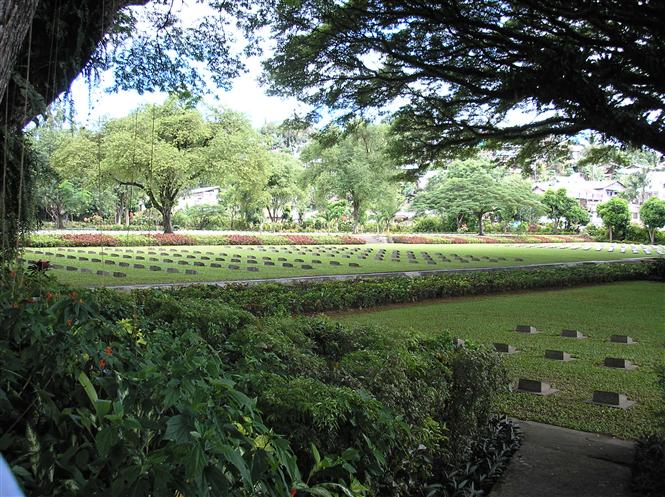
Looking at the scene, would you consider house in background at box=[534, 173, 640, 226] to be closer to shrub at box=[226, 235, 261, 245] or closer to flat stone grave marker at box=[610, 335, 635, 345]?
shrub at box=[226, 235, 261, 245]

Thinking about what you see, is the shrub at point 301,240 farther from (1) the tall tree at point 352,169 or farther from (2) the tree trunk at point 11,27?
(2) the tree trunk at point 11,27

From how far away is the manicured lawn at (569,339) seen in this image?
4586 millimetres

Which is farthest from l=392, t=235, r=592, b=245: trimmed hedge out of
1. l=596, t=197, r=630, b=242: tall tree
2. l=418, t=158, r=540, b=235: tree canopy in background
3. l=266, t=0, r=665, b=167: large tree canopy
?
l=266, t=0, r=665, b=167: large tree canopy

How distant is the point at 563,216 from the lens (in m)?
52.8

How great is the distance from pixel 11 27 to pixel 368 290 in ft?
29.8

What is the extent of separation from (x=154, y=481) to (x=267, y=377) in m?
1.24

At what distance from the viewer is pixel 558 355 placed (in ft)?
21.9

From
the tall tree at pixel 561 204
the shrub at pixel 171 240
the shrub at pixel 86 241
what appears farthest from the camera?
the tall tree at pixel 561 204

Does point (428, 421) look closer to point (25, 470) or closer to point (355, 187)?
point (25, 470)

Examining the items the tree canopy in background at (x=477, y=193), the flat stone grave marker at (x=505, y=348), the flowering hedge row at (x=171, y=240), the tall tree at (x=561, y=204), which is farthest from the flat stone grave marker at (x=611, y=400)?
the tall tree at (x=561, y=204)

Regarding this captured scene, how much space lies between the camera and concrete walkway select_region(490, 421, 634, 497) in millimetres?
2986

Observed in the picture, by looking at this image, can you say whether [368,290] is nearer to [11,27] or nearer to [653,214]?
[11,27]

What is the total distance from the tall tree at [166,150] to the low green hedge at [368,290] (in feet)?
49.0

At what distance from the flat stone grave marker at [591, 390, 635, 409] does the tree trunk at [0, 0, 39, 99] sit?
203 inches
